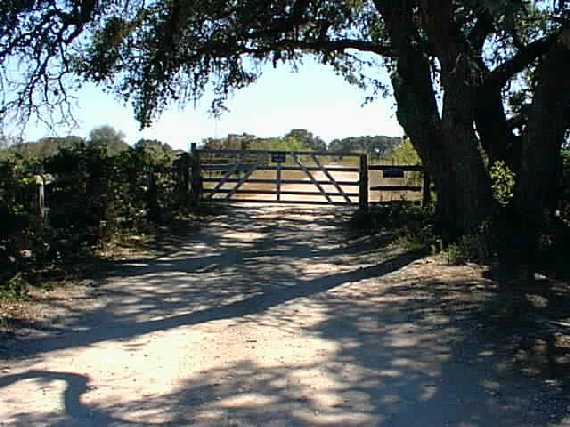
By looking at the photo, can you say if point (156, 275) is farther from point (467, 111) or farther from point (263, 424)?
point (263, 424)

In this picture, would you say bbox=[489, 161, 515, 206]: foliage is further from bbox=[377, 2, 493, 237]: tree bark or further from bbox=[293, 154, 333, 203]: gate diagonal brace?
bbox=[293, 154, 333, 203]: gate diagonal brace

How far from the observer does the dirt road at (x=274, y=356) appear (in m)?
5.37

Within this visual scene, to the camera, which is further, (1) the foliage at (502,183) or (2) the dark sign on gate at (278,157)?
(2) the dark sign on gate at (278,157)

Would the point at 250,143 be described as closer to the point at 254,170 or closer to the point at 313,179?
the point at 254,170

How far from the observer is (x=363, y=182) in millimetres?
21141

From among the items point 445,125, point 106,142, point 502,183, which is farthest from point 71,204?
point 502,183

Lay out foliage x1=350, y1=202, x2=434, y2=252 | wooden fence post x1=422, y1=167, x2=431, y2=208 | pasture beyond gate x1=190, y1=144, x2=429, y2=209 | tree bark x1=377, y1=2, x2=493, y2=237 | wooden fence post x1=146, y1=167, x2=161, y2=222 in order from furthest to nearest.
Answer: pasture beyond gate x1=190, y1=144, x2=429, y2=209 → wooden fence post x1=422, y1=167, x2=431, y2=208 → wooden fence post x1=146, y1=167, x2=161, y2=222 → foliage x1=350, y1=202, x2=434, y2=252 → tree bark x1=377, y1=2, x2=493, y2=237

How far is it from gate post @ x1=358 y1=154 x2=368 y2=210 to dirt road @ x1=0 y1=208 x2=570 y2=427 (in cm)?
946

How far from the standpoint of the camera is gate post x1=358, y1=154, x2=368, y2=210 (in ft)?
69.2

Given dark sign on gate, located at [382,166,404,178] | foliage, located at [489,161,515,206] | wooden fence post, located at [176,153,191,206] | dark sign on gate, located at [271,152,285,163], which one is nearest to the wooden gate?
dark sign on gate, located at [271,152,285,163]

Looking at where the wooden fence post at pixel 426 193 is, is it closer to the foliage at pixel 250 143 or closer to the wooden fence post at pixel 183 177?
the wooden fence post at pixel 183 177

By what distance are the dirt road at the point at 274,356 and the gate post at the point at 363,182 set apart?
372 inches

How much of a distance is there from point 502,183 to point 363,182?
814 cm

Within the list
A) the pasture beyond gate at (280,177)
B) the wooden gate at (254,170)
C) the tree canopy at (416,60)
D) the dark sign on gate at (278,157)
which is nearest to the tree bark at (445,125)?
the tree canopy at (416,60)
